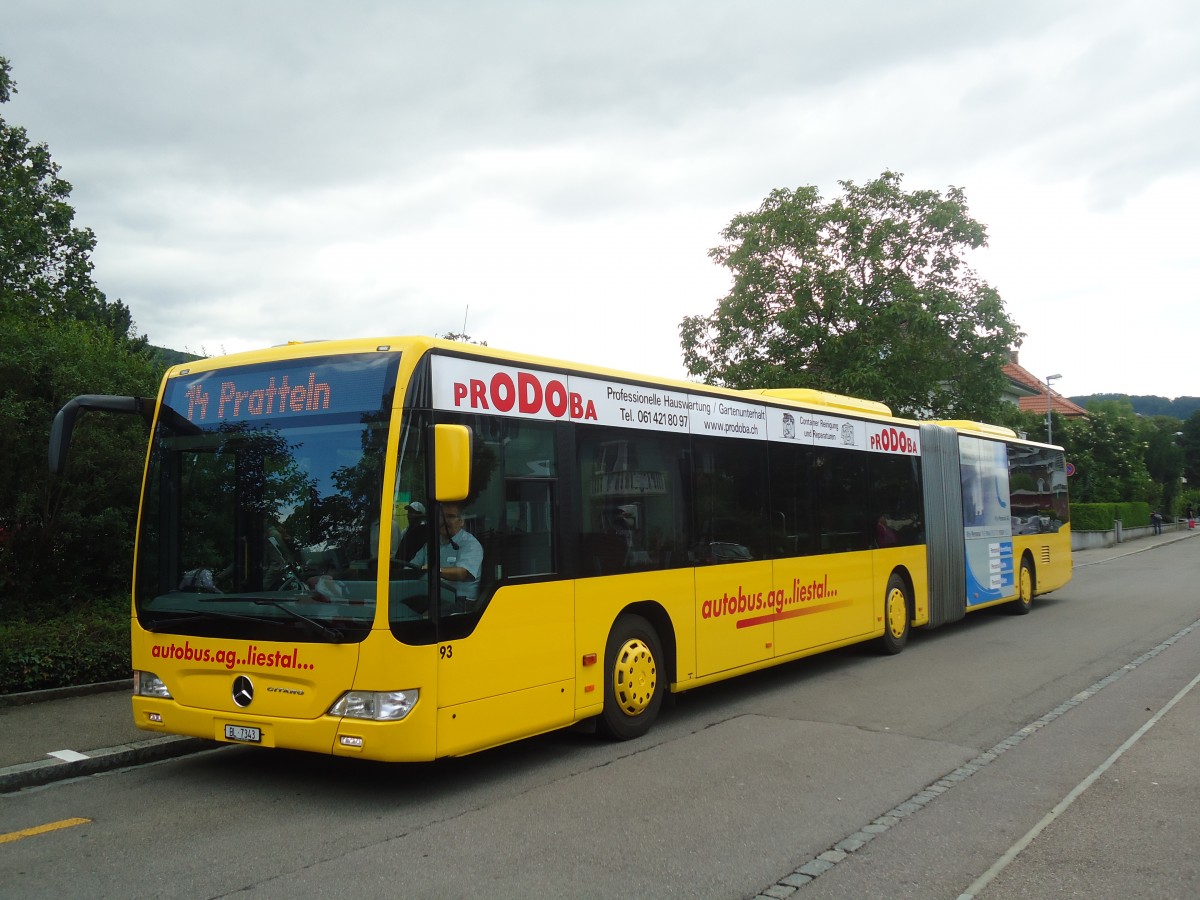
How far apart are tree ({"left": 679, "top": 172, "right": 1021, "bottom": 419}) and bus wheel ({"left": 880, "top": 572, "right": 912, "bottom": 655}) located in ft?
35.9

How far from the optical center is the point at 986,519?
15.7 metres

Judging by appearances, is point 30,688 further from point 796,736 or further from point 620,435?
point 796,736

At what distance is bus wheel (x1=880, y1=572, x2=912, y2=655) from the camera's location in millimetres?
12453

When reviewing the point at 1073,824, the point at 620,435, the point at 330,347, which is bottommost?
the point at 1073,824

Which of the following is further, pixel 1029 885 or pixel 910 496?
pixel 910 496

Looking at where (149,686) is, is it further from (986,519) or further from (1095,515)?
(1095,515)

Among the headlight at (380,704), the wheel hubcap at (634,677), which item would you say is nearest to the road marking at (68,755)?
the headlight at (380,704)

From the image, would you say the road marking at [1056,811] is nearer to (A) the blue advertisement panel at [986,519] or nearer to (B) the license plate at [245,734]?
(B) the license plate at [245,734]

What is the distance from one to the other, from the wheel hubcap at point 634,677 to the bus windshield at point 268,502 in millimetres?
2497

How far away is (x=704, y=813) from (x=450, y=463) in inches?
98.7

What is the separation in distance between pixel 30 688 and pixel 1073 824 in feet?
27.8

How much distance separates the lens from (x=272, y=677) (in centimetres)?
617

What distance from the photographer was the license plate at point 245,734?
6223mm

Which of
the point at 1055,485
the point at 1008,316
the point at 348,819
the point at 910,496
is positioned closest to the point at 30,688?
the point at 348,819
